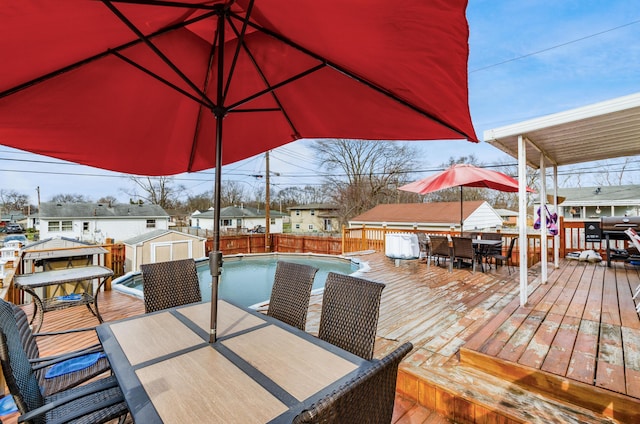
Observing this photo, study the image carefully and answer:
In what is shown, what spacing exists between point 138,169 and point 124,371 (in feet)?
7.10

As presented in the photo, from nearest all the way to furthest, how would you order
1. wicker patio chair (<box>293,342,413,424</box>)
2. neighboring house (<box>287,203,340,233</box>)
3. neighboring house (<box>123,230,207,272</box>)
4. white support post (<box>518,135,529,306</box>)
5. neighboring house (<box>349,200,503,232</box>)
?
wicker patio chair (<box>293,342,413,424</box>) → white support post (<box>518,135,529,306</box>) → neighboring house (<box>123,230,207,272</box>) → neighboring house (<box>349,200,503,232</box>) → neighboring house (<box>287,203,340,233</box>)

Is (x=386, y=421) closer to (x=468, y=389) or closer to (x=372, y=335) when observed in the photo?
(x=372, y=335)

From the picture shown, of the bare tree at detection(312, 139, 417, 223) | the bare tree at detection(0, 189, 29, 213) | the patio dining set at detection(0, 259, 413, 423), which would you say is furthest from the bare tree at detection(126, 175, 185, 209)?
the patio dining set at detection(0, 259, 413, 423)

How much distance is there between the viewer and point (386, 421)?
1.04 meters

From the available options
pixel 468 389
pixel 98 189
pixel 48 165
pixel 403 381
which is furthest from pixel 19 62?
pixel 98 189

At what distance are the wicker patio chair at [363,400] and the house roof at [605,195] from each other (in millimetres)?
22399

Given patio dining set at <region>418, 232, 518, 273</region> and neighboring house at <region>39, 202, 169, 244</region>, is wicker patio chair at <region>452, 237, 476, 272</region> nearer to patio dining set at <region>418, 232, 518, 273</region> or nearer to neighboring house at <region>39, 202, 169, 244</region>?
patio dining set at <region>418, 232, 518, 273</region>

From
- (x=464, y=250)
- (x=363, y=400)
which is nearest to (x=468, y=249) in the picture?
(x=464, y=250)

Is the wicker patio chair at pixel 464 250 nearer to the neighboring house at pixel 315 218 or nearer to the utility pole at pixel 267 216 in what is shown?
the utility pole at pixel 267 216

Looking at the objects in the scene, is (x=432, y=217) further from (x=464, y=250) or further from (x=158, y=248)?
(x=158, y=248)

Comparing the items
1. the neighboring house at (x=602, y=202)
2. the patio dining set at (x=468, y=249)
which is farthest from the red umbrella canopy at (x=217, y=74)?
the neighboring house at (x=602, y=202)

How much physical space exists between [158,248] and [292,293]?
10322 millimetres

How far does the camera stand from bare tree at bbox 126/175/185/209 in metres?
28.1

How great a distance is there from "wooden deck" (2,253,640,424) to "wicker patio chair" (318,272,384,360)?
699mm
